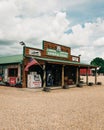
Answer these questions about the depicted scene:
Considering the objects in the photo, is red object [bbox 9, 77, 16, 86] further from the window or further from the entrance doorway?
the entrance doorway

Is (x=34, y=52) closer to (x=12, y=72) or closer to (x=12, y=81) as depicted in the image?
(x=12, y=72)

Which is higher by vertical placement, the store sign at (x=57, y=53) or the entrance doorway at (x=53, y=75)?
the store sign at (x=57, y=53)

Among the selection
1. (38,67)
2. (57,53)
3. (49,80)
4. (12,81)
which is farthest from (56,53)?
(12,81)

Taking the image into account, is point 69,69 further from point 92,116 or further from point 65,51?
point 92,116

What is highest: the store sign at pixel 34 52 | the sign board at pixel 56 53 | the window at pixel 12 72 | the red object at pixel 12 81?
the sign board at pixel 56 53

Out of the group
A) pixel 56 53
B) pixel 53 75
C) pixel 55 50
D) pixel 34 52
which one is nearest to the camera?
pixel 34 52

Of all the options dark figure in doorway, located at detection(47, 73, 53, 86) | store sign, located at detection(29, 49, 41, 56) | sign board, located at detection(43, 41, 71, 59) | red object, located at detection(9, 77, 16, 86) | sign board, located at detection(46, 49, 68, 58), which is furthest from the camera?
dark figure in doorway, located at detection(47, 73, 53, 86)

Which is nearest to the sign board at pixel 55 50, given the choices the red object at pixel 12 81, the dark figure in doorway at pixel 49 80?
the dark figure in doorway at pixel 49 80

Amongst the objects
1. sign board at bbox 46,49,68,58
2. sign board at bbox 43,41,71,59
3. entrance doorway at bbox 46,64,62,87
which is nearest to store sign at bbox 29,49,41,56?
sign board at bbox 43,41,71,59

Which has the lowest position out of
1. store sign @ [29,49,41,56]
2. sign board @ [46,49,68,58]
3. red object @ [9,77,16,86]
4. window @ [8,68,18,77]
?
red object @ [9,77,16,86]

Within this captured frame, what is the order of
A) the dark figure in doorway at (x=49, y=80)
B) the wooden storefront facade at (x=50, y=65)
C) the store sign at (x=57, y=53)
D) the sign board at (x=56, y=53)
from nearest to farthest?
the wooden storefront facade at (x=50, y=65), the sign board at (x=56, y=53), the store sign at (x=57, y=53), the dark figure in doorway at (x=49, y=80)

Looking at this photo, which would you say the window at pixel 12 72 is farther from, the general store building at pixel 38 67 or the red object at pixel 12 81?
the red object at pixel 12 81

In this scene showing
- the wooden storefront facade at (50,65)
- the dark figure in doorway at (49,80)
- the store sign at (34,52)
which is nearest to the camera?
the wooden storefront facade at (50,65)

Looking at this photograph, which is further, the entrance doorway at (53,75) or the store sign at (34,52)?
the entrance doorway at (53,75)
